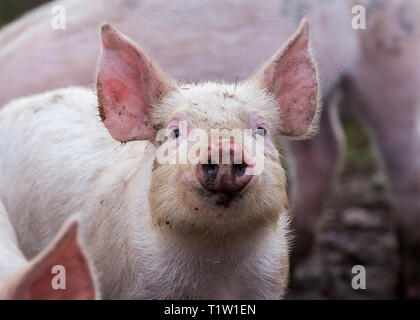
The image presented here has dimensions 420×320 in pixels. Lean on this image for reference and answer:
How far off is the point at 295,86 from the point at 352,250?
3036 millimetres

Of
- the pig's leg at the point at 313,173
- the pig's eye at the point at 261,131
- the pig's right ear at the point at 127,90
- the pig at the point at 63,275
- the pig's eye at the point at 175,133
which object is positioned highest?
the pig's leg at the point at 313,173

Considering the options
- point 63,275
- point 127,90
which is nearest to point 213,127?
point 127,90

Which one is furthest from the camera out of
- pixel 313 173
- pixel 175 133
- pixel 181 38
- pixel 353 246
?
pixel 353 246

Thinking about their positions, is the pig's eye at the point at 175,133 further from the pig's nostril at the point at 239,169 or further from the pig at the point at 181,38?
the pig at the point at 181,38

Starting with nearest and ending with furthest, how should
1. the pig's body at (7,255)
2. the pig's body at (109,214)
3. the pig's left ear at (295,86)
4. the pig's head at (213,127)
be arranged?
1. the pig's body at (7,255)
2. the pig's head at (213,127)
3. the pig's body at (109,214)
4. the pig's left ear at (295,86)

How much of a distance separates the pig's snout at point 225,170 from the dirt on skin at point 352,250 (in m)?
2.93

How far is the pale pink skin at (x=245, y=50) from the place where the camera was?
4723 millimetres

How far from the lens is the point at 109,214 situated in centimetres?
328

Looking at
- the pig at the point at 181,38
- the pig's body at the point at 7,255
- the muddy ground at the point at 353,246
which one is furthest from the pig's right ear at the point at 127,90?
the muddy ground at the point at 353,246

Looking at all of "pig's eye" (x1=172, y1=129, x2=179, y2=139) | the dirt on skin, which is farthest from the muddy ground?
"pig's eye" (x1=172, y1=129, x2=179, y2=139)

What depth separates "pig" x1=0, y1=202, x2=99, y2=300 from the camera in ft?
6.17

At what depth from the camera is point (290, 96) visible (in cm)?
332

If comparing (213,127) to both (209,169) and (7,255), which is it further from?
(7,255)
